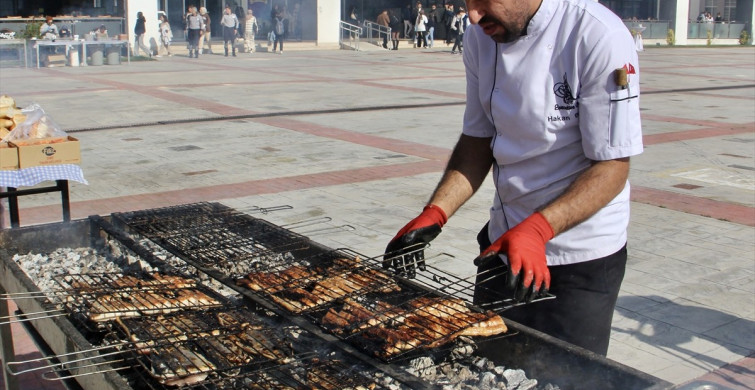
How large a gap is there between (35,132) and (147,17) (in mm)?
21425

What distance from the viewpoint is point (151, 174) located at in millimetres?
8172

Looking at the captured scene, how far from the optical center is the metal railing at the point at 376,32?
3042cm

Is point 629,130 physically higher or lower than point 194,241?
higher

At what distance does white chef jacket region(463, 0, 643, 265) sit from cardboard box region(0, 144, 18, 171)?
124 inches

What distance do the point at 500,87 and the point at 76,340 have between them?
1.49 meters

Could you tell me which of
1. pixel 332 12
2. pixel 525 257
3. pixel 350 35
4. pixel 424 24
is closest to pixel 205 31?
pixel 332 12

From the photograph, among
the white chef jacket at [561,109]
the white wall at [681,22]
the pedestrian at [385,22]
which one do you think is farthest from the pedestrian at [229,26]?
the white wall at [681,22]

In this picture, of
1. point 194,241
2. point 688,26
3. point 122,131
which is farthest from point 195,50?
point 688,26

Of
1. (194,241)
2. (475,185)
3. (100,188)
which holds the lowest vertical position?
(100,188)

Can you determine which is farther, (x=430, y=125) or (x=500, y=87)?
(x=430, y=125)

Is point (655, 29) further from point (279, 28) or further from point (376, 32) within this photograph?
point (279, 28)

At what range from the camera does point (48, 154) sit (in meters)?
4.64

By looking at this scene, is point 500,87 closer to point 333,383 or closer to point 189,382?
point 333,383

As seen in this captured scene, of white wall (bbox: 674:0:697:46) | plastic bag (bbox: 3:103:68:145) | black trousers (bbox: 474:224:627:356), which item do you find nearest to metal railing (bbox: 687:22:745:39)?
white wall (bbox: 674:0:697:46)
